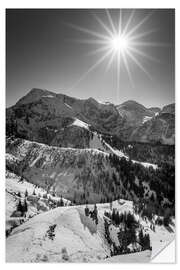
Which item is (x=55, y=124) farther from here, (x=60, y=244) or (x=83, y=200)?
A: (x=60, y=244)

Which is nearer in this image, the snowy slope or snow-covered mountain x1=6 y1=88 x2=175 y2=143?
the snowy slope

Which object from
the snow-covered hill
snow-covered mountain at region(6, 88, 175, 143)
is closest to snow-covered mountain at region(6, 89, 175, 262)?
the snow-covered hill

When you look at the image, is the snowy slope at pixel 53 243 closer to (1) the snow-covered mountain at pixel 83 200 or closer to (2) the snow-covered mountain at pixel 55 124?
(1) the snow-covered mountain at pixel 83 200

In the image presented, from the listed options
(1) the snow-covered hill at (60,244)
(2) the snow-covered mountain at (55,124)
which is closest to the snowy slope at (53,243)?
(1) the snow-covered hill at (60,244)

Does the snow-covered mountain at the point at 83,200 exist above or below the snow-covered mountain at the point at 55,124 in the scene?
below

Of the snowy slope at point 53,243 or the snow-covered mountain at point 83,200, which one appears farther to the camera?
the snow-covered mountain at point 83,200

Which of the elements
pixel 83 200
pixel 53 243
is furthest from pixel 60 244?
pixel 83 200

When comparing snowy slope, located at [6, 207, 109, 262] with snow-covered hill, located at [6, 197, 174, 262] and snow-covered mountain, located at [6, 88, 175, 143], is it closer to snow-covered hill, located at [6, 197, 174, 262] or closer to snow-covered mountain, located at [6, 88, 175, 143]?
snow-covered hill, located at [6, 197, 174, 262]

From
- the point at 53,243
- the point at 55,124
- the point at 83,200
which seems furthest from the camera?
the point at 55,124

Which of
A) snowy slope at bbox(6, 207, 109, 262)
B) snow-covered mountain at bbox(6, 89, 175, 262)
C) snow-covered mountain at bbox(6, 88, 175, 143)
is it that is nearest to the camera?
snowy slope at bbox(6, 207, 109, 262)

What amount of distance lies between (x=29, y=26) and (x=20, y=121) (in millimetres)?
137686
